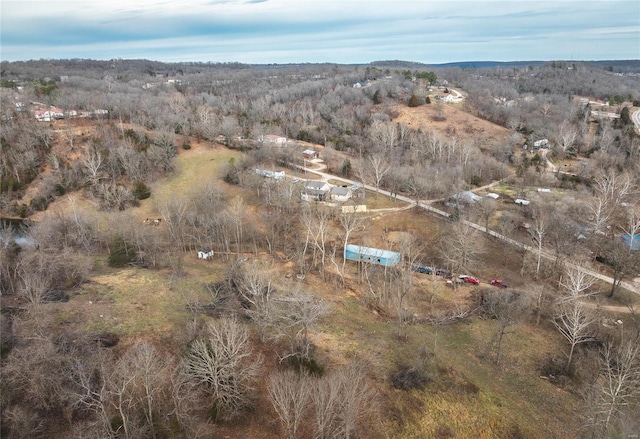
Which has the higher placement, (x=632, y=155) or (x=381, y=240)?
(x=632, y=155)

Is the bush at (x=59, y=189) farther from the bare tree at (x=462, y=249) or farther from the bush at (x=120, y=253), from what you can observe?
the bare tree at (x=462, y=249)

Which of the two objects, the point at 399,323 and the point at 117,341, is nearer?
the point at 117,341

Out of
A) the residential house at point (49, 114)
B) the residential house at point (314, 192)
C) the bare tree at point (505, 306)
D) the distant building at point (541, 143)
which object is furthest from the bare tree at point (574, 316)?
the residential house at point (49, 114)

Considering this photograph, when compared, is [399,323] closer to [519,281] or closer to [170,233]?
[519,281]

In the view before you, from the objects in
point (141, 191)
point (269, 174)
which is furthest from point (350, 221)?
point (141, 191)

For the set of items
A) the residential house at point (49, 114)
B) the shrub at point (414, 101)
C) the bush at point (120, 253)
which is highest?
the shrub at point (414, 101)

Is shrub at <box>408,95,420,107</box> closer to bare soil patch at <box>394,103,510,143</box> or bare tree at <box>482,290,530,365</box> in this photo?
bare soil patch at <box>394,103,510,143</box>

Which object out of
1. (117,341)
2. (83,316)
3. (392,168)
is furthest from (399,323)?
(392,168)

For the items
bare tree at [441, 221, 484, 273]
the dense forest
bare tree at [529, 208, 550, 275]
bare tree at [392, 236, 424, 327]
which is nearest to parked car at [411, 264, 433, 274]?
the dense forest
